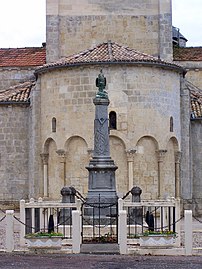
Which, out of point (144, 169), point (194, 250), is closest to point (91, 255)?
point (194, 250)

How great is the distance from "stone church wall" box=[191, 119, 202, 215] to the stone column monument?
1203cm

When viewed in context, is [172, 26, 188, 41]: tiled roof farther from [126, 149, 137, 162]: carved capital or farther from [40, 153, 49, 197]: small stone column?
[126, 149, 137, 162]: carved capital

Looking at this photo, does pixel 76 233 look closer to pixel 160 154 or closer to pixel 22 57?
pixel 160 154

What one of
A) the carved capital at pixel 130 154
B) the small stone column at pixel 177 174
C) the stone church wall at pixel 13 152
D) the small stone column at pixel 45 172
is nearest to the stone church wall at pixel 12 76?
the stone church wall at pixel 13 152

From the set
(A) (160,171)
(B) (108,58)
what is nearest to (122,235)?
(A) (160,171)

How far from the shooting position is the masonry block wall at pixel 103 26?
37.5 metres

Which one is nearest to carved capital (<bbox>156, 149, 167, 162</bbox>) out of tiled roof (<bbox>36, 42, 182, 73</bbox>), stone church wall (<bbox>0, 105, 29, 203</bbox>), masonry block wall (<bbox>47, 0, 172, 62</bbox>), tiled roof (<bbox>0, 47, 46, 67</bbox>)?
tiled roof (<bbox>36, 42, 182, 73</bbox>)

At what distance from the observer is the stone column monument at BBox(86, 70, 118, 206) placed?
2300 centimetres

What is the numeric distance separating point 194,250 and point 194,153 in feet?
52.6

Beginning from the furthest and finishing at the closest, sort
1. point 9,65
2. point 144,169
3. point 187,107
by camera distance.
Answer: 1. point 9,65
2. point 187,107
3. point 144,169

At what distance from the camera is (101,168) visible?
2333cm

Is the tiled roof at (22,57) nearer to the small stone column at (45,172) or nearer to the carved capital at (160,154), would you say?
the small stone column at (45,172)

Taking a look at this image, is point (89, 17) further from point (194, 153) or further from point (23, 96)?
point (194, 153)

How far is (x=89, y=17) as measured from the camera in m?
37.6
